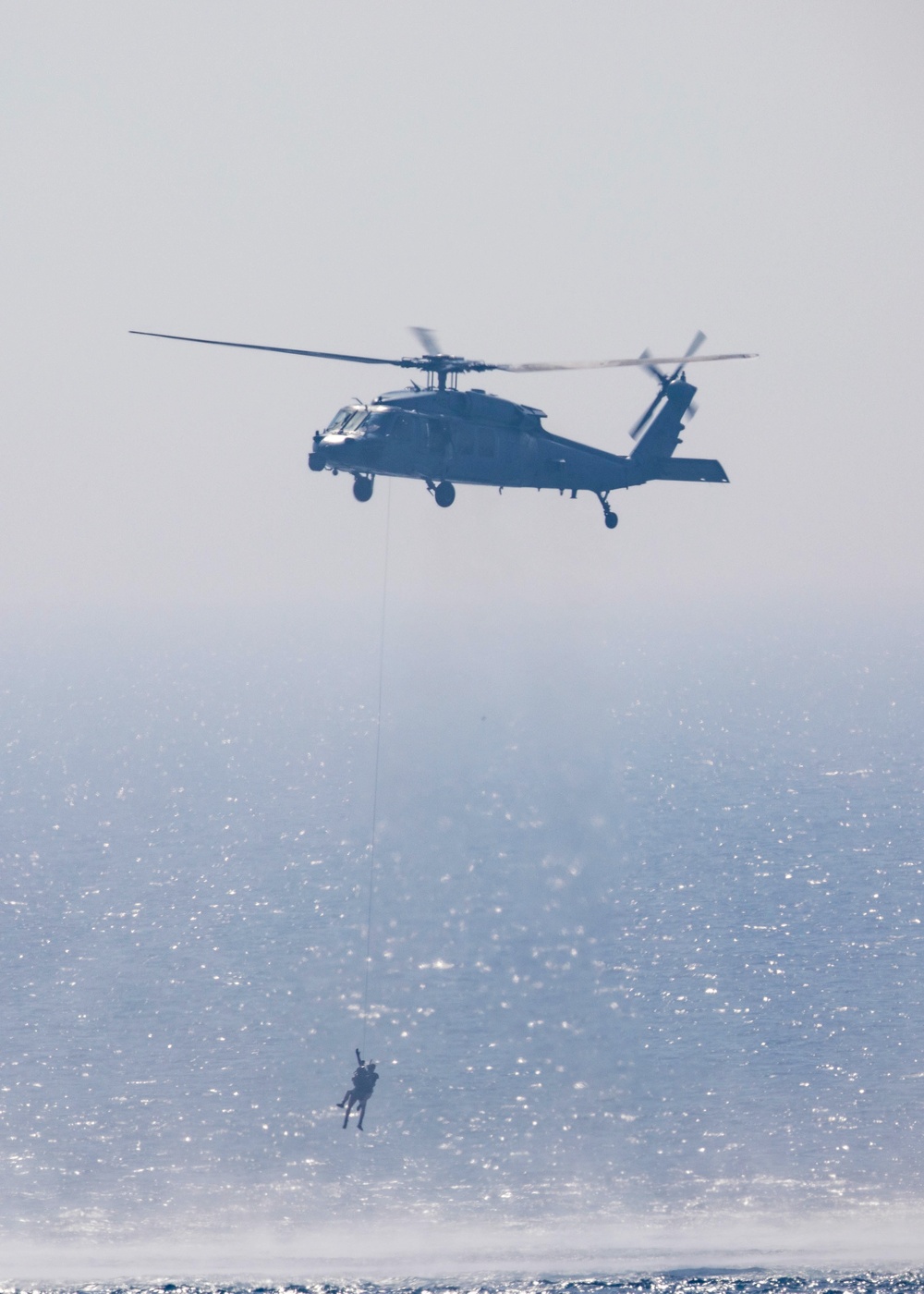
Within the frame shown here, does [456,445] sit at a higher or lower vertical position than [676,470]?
lower

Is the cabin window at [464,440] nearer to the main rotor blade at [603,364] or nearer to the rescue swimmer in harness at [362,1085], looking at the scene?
the main rotor blade at [603,364]

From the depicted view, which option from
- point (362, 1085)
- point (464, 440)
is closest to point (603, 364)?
point (464, 440)

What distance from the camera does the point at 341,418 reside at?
54.2 m

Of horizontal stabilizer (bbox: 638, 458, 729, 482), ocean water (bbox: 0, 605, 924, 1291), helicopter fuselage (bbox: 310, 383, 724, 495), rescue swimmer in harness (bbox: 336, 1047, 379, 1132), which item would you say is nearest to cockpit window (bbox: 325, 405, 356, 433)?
helicopter fuselage (bbox: 310, 383, 724, 495)

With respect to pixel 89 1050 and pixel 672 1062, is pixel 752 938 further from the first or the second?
pixel 89 1050

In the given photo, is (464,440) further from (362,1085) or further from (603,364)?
(362,1085)

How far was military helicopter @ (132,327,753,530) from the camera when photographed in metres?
52.8

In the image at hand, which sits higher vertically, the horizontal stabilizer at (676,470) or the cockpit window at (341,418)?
the horizontal stabilizer at (676,470)

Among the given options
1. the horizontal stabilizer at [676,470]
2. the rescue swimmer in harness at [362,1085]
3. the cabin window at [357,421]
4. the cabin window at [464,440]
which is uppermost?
the horizontal stabilizer at [676,470]

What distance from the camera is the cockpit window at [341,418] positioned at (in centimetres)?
5394

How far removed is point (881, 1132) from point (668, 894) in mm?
41492

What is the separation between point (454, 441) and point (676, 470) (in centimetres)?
1270

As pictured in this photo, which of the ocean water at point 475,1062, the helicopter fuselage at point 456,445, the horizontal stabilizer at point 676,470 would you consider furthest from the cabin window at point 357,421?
the ocean water at point 475,1062

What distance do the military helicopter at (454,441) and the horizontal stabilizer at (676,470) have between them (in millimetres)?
413
